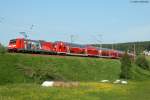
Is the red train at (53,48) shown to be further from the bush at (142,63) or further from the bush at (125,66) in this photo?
the bush at (125,66)

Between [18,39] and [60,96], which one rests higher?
[18,39]

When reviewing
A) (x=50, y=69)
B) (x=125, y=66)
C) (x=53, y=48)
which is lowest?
Answer: (x=125, y=66)

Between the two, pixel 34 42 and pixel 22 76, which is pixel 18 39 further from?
pixel 22 76

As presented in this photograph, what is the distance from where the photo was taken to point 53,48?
8450 cm

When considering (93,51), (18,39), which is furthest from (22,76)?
(93,51)

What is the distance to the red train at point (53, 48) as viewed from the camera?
74363 mm

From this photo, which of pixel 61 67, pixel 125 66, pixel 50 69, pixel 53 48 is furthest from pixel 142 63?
pixel 50 69

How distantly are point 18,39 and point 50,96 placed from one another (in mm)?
44297

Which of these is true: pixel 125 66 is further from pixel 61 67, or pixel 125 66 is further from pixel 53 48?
pixel 53 48

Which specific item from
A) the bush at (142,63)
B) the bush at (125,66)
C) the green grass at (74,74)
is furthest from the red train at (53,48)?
the bush at (125,66)

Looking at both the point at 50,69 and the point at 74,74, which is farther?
the point at 74,74

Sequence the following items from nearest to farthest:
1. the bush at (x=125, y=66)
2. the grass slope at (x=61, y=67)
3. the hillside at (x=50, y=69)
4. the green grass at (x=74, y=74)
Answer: the green grass at (x=74, y=74) → the grass slope at (x=61, y=67) → the hillside at (x=50, y=69) → the bush at (x=125, y=66)

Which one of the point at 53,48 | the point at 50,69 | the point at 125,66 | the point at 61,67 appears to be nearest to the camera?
the point at 50,69

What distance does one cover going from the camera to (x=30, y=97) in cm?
2964
